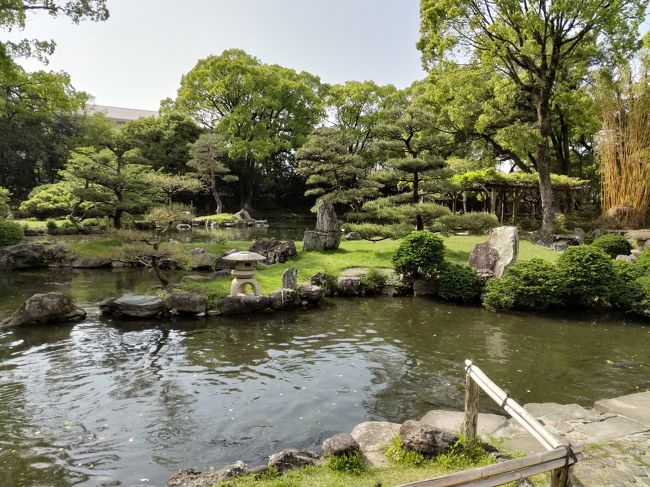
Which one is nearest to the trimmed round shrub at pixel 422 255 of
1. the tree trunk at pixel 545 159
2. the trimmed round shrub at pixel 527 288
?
the trimmed round shrub at pixel 527 288

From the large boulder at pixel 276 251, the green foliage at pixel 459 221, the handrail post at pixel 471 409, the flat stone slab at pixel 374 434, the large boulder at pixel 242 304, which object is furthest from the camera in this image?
the large boulder at pixel 276 251

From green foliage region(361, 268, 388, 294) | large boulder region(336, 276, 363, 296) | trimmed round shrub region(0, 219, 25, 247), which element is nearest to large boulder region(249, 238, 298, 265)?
large boulder region(336, 276, 363, 296)

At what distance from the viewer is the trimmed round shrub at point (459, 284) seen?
12312 mm

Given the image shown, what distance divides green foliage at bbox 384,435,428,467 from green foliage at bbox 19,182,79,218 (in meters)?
28.2

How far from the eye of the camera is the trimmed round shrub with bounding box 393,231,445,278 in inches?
500

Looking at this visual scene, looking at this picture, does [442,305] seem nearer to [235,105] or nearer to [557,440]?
[557,440]

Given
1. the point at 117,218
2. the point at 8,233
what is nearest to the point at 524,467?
the point at 8,233

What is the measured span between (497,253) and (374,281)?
3.81 meters

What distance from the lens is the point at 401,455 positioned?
4398 millimetres

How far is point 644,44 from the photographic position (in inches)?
773

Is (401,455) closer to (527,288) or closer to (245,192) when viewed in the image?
(527,288)

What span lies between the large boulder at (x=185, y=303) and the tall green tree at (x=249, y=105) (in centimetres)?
2987

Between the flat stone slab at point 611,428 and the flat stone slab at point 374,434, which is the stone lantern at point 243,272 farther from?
the flat stone slab at point 611,428

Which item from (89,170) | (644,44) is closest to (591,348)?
(644,44)
